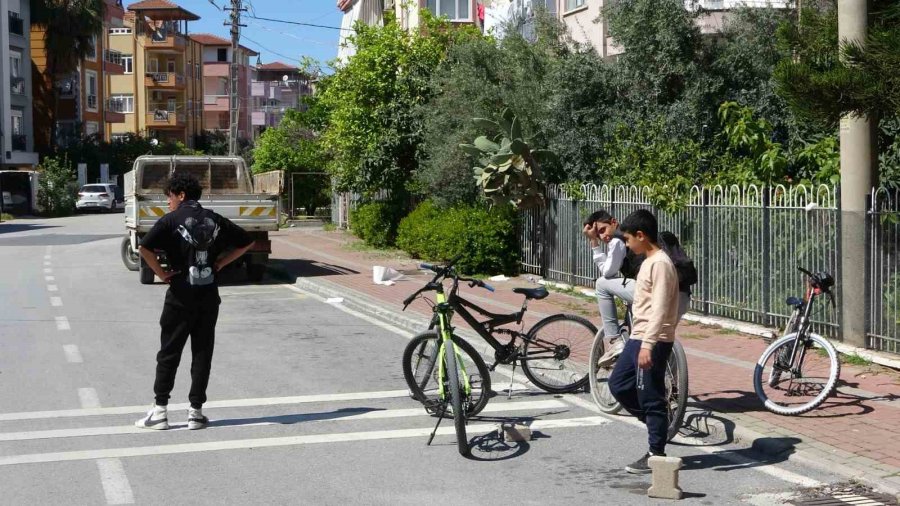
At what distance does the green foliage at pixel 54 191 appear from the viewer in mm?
58281

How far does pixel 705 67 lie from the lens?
18.9 metres

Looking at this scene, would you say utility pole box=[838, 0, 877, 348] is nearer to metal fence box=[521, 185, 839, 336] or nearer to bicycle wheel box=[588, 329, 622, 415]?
metal fence box=[521, 185, 839, 336]

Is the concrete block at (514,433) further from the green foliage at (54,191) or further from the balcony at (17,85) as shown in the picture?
the balcony at (17,85)

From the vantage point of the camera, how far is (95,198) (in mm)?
61469

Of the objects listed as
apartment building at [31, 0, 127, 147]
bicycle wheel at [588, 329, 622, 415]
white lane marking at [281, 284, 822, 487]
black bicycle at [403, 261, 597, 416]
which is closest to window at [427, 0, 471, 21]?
white lane marking at [281, 284, 822, 487]

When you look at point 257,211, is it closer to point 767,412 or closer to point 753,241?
point 753,241

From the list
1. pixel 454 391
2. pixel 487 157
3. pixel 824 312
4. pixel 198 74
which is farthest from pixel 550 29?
pixel 198 74

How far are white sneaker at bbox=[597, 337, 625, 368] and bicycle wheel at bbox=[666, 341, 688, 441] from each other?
2.71 feet

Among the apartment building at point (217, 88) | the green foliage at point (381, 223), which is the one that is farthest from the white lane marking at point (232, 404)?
the apartment building at point (217, 88)

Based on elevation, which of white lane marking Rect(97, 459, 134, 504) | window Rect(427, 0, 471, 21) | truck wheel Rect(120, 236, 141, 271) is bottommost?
white lane marking Rect(97, 459, 134, 504)

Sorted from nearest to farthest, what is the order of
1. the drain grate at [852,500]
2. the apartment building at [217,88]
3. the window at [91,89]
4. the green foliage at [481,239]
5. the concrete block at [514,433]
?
1. the drain grate at [852,500]
2. the concrete block at [514,433]
3. the green foliage at [481,239]
4. the window at [91,89]
5. the apartment building at [217,88]

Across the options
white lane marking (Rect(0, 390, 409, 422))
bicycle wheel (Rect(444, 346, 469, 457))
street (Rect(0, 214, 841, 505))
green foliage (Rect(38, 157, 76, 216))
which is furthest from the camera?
green foliage (Rect(38, 157, 76, 216))

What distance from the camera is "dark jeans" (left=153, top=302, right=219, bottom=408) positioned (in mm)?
8234

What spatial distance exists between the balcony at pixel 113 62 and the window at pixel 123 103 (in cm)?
194
